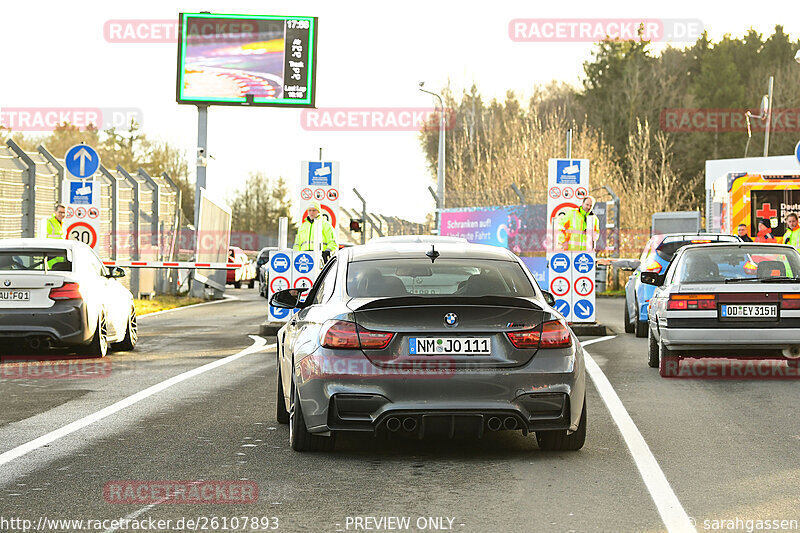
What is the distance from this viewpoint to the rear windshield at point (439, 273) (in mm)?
8508

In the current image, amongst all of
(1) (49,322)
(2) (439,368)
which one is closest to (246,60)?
(1) (49,322)

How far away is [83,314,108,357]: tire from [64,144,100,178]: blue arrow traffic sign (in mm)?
7565

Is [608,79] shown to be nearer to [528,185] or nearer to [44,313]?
[528,185]

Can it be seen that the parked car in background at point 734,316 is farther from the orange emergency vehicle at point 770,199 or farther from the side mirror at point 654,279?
the orange emergency vehicle at point 770,199

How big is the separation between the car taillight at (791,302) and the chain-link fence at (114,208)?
14051 mm

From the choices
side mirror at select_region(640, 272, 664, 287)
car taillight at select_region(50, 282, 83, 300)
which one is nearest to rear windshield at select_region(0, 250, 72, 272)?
car taillight at select_region(50, 282, 83, 300)

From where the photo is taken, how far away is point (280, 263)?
824 inches

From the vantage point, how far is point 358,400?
25.6 feet

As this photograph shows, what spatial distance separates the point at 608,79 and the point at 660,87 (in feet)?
12.3

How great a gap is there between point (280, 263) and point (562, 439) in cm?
1297

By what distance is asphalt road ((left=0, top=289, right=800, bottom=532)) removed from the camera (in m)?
6.38

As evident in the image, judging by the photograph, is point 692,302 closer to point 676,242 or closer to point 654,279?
point 654,279

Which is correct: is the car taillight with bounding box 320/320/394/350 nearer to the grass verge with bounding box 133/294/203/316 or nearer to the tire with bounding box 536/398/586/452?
the tire with bounding box 536/398/586/452

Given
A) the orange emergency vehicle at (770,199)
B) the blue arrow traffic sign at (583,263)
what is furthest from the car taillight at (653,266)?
the orange emergency vehicle at (770,199)
